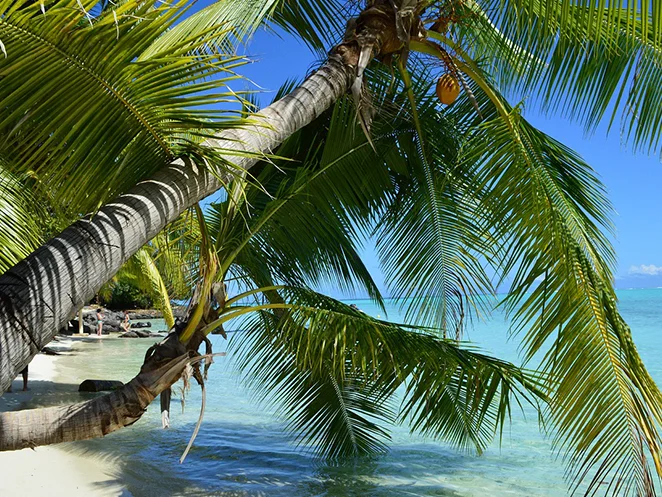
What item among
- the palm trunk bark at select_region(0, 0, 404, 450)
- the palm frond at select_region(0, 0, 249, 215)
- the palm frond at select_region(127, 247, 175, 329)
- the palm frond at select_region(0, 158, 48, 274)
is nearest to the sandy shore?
the palm frond at select_region(127, 247, 175, 329)

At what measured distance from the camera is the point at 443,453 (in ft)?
31.6

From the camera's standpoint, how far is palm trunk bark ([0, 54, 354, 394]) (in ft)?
6.15

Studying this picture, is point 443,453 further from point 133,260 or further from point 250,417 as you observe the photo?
point 133,260

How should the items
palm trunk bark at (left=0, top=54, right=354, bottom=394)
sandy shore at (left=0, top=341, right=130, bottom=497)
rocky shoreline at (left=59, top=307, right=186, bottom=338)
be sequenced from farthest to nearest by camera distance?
rocky shoreline at (left=59, top=307, right=186, bottom=338) → sandy shore at (left=0, top=341, right=130, bottom=497) → palm trunk bark at (left=0, top=54, right=354, bottom=394)

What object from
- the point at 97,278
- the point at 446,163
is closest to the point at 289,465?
the point at 446,163

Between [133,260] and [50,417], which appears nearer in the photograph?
[50,417]

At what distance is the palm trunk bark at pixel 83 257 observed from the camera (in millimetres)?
1873

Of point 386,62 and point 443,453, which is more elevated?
point 386,62

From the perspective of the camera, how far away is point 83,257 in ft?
6.70

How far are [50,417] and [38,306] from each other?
65 cm

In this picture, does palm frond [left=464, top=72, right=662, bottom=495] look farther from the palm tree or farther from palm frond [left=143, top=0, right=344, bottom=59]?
palm frond [left=143, top=0, right=344, bottom=59]

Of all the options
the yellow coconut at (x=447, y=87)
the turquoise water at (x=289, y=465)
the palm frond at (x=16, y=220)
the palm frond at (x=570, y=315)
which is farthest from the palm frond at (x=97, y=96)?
the turquoise water at (x=289, y=465)

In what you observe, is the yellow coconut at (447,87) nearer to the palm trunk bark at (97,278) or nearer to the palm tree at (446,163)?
the palm tree at (446,163)

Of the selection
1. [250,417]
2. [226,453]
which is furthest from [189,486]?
[250,417]
